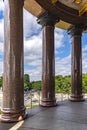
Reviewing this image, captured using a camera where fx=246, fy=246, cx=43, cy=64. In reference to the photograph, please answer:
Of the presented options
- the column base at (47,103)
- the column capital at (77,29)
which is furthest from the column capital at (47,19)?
the column base at (47,103)

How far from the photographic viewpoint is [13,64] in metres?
18.3

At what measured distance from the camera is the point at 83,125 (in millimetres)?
16547

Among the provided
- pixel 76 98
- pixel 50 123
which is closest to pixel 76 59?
pixel 76 98

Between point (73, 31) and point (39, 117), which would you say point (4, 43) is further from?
point (73, 31)

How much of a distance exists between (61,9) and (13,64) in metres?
13.2

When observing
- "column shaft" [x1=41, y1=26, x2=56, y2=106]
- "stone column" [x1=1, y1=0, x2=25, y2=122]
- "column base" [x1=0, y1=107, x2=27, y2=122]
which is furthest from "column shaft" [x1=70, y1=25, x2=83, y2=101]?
"column base" [x1=0, y1=107, x2=27, y2=122]

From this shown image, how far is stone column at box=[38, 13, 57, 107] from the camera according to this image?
27.4 meters

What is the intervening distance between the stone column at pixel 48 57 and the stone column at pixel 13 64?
8523 millimetres

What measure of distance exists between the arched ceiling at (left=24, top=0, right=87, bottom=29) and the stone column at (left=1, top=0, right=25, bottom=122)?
717cm

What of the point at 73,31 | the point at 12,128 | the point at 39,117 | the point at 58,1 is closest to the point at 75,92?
the point at 73,31

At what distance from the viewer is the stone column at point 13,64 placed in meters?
17.9

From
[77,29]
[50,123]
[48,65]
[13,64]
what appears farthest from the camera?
[77,29]

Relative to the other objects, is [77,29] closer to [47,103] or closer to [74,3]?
[74,3]

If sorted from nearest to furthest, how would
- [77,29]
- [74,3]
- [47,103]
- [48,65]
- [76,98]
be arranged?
[47,103] → [48,65] → [74,3] → [76,98] → [77,29]
